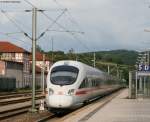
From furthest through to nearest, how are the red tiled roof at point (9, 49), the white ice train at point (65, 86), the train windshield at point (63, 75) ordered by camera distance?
the red tiled roof at point (9, 49) → the train windshield at point (63, 75) → the white ice train at point (65, 86)

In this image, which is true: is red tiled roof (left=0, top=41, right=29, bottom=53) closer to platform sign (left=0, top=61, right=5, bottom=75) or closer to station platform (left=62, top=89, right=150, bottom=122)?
platform sign (left=0, top=61, right=5, bottom=75)

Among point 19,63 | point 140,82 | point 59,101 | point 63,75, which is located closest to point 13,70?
point 19,63

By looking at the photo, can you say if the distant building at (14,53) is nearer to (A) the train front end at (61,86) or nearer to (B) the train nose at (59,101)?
(A) the train front end at (61,86)

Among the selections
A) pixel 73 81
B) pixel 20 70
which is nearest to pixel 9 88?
pixel 20 70

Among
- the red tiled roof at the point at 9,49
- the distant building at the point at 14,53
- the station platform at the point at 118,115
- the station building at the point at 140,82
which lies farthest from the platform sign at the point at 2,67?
the station platform at the point at 118,115

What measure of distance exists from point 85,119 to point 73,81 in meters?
7.87

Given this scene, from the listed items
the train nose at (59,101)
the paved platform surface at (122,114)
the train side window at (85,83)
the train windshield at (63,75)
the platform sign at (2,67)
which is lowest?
the paved platform surface at (122,114)

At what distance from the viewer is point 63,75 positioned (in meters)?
32.0

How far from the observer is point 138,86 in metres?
52.2

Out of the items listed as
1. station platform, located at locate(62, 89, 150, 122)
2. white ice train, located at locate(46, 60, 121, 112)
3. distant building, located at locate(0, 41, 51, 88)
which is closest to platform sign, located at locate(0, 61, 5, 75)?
distant building, located at locate(0, 41, 51, 88)

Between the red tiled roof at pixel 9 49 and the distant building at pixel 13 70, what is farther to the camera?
the red tiled roof at pixel 9 49

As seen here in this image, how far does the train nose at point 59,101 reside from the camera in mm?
29936

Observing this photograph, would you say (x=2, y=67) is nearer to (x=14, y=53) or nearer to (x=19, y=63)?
(x=19, y=63)

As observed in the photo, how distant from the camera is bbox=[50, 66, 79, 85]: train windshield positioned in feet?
103
